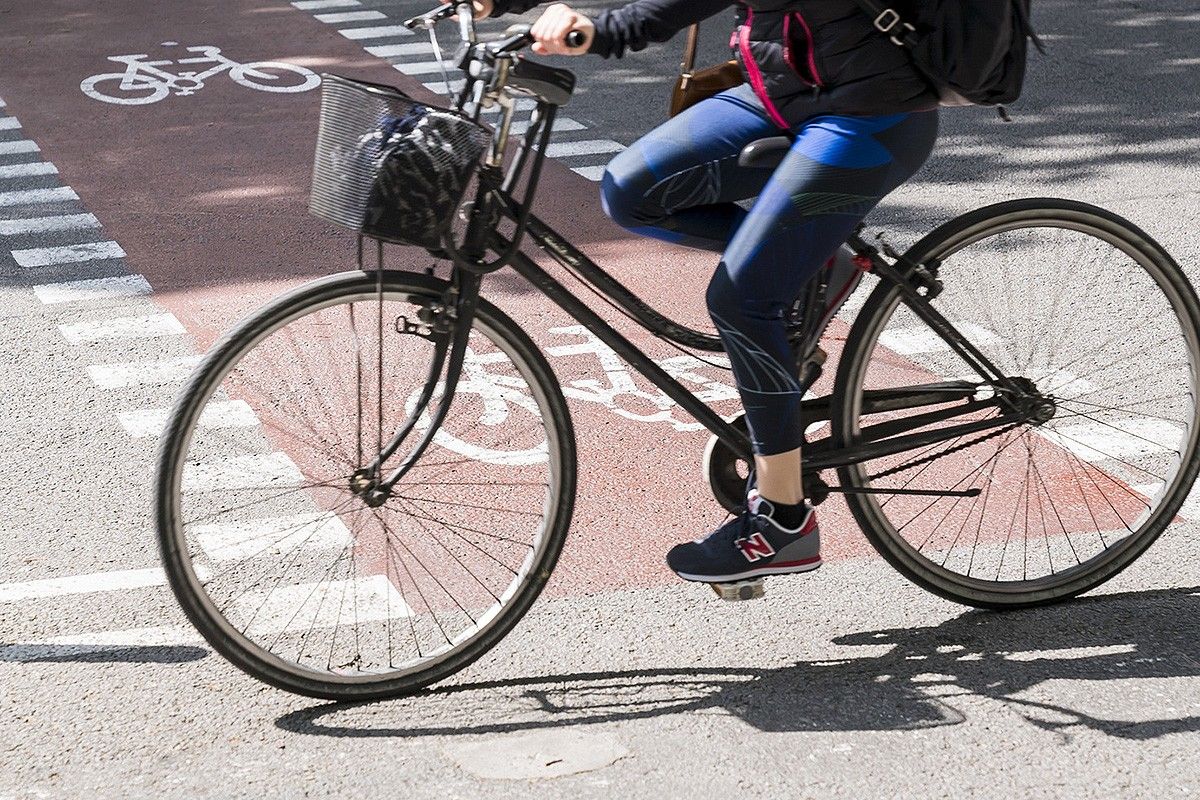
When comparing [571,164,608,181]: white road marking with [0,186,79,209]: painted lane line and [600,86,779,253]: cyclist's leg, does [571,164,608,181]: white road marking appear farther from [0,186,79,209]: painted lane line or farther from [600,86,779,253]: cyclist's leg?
[600,86,779,253]: cyclist's leg

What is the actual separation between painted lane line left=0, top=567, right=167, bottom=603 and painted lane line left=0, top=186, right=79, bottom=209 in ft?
13.1

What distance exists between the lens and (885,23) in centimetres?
329

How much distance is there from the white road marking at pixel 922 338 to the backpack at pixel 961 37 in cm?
75

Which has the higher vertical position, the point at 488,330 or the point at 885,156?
the point at 885,156

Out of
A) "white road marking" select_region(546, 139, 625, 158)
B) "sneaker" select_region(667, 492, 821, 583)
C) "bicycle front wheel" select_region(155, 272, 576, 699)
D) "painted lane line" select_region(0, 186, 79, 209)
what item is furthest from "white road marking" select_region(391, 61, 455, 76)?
"sneaker" select_region(667, 492, 821, 583)

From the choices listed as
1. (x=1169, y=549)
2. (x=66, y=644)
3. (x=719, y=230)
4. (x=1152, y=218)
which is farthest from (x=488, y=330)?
(x=1152, y=218)

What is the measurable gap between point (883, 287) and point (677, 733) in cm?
110

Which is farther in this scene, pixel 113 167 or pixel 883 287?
pixel 113 167

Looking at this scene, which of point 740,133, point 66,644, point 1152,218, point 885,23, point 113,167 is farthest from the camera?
point 113,167

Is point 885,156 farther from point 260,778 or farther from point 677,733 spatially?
point 260,778

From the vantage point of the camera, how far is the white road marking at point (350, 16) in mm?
12297

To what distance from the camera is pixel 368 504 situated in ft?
11.8

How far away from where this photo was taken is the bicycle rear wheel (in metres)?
3.85

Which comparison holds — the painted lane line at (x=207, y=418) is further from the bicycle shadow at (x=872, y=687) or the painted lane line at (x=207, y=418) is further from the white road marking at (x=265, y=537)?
the bicycle shadow at (x=872, y=687)
